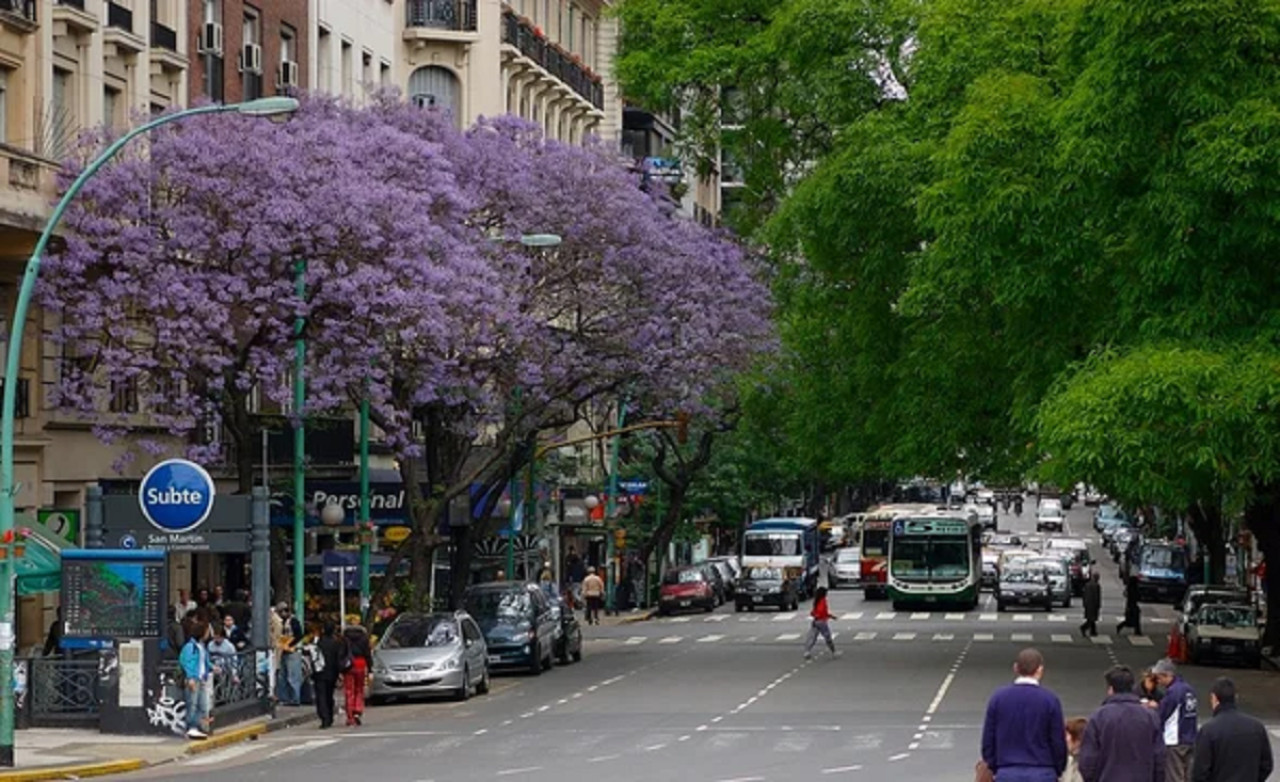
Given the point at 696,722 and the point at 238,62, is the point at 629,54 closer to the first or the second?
the point at 238,62

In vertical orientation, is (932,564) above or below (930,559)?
below

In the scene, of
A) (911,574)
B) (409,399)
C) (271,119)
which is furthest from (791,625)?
(271,119)

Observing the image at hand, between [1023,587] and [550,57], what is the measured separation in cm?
2189

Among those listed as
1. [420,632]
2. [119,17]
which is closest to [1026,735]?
[420,632]

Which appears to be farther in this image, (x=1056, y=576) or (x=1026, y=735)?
(x=1056, y=576)

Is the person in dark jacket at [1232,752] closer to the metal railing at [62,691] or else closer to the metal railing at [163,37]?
the metal railing at [62,691]

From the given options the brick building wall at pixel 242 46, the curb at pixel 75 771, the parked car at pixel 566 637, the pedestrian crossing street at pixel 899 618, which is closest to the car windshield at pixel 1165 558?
the pedestrian crossing street at pixel 899 618

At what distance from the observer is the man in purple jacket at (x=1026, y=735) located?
15805mm

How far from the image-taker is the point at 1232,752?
16.7m

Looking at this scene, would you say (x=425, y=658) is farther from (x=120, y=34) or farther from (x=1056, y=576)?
(x=1056, y=576)

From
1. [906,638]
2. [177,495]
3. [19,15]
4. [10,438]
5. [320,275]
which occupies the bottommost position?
[906,638]

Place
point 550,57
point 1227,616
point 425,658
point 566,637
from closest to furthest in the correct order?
point 425,658, point 1227,616, point 566,637, point 550,57

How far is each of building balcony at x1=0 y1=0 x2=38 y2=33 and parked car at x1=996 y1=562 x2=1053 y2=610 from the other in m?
42.6

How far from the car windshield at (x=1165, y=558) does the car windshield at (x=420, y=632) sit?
47373mm
